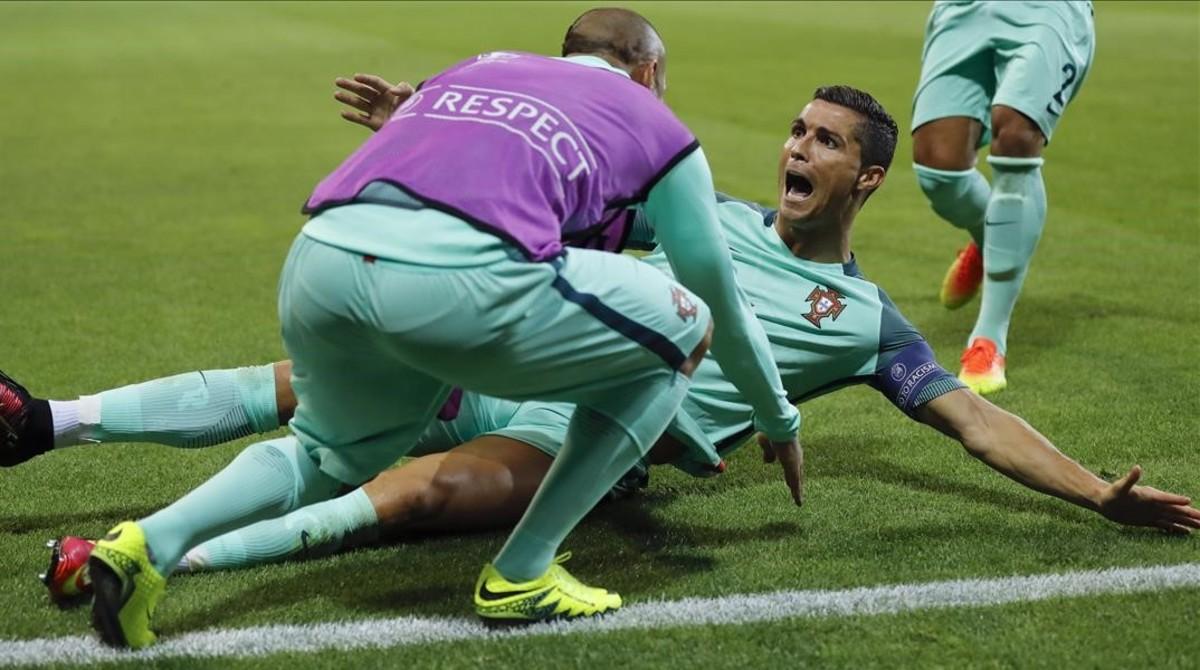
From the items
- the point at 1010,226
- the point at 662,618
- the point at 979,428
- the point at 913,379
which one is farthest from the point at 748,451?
the point at 1010,226

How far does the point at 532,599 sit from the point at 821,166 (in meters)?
1.64

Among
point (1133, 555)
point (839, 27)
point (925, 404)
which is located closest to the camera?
point (1133, 555)

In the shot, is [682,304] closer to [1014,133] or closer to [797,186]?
[797,186]

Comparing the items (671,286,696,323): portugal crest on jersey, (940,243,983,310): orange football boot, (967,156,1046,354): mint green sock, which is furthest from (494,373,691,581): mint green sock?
(940,243,983,310): orange football boot

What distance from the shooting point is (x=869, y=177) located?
4414 millimetres

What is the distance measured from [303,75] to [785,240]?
16.3m

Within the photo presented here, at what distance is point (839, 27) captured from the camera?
26.7 meters

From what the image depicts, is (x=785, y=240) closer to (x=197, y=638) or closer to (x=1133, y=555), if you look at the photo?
A: (x=1133, y=555)

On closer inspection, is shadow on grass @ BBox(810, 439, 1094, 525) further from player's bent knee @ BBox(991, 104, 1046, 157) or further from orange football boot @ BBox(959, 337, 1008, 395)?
player's bent knee @ BBox(991, 104, 1046, 157)

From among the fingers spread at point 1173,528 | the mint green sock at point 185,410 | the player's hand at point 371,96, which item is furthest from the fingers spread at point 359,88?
the fingers spread at point 1173,528

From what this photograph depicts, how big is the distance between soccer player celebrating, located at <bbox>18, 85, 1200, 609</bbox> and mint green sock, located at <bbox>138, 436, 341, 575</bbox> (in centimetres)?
35

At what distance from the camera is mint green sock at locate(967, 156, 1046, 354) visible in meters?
5.96

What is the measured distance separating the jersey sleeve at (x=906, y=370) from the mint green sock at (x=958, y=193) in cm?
215

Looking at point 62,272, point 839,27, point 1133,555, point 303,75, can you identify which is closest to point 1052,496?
point 1133,555
